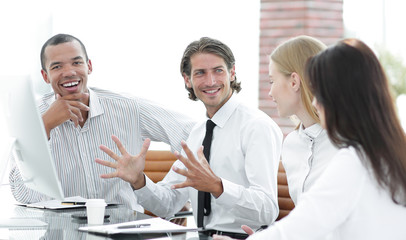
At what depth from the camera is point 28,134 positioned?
1.45 m

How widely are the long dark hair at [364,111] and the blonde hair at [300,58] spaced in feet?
2.13

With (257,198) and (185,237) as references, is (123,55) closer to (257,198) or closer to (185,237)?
(257,198)

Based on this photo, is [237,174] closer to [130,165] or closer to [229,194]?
[229,194]

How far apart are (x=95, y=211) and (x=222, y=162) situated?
64 centimetres

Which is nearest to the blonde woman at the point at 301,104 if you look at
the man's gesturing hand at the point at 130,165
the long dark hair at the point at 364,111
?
the man's gesturing hand at the point at 130,165

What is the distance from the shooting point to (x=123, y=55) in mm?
4152

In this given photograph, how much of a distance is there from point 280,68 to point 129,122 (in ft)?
2.86

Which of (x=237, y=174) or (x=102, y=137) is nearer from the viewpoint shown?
(x=237, y=174)

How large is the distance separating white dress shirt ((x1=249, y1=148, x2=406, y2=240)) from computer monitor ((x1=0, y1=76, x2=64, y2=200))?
2.17 ft

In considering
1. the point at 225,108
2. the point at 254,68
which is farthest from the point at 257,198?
the point at 254,68

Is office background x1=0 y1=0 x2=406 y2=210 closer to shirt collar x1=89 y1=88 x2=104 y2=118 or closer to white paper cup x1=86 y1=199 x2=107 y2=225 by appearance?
shirt collar x1=89 y1=88 x2=104 y2=118

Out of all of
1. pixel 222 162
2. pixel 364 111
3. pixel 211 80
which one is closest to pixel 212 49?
pixel 211 80

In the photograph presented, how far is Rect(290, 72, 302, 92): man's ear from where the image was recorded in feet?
5.93

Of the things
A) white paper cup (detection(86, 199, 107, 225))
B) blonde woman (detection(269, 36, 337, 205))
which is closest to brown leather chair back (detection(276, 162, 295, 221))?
blonde woman (detection(269, 36, 337, 205))
